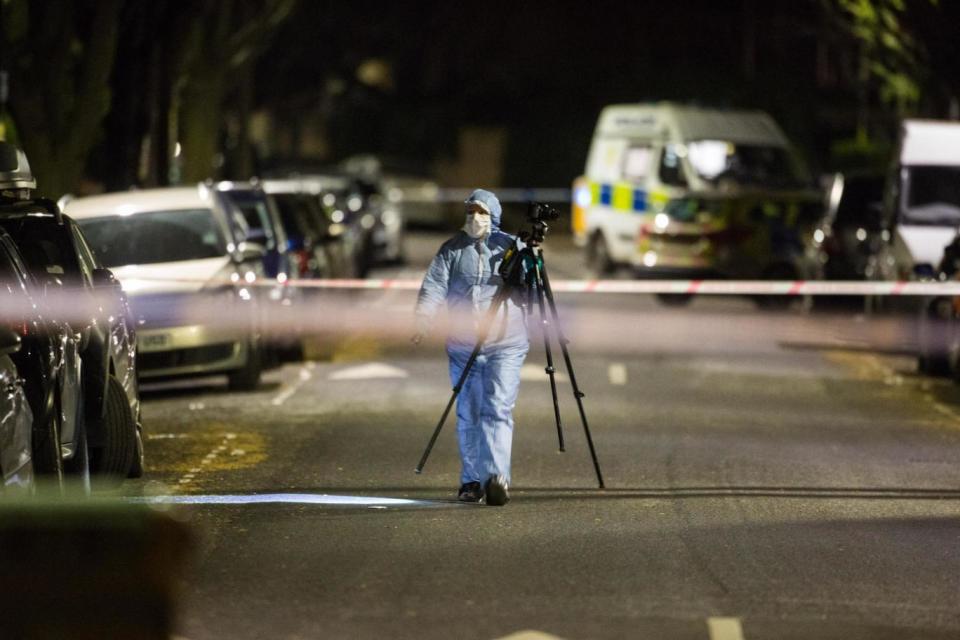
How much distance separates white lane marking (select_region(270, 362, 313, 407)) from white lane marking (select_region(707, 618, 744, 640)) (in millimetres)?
8338

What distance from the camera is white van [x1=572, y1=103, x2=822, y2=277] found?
2541cm

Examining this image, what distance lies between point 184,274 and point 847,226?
1042 centimetres

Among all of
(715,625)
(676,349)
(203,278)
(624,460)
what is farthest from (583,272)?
(715,625)

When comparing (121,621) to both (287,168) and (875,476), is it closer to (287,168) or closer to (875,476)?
(875,476)

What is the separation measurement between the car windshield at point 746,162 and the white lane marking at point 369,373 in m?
9.51

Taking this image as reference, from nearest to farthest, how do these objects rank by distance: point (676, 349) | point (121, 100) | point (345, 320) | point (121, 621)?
1. point (121, 621)
2. point (676, 349)
3. point (345, 320)
4. point (121, 100)

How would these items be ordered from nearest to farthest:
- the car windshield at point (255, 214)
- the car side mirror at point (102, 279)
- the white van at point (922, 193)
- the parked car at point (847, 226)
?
the car side mirror at point (102, 279) → the car windshield at point (255, 214) → the white van at point (922, 193) → the parked car at point (847, 226)

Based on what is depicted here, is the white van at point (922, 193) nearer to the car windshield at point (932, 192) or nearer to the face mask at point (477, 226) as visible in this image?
the car windshield at point (932, 192)

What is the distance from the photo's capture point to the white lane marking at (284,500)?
10953 mm

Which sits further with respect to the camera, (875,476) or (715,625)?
Answer: (875,476)

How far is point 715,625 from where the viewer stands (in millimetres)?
7852

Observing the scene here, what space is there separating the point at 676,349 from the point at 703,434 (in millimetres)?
6767

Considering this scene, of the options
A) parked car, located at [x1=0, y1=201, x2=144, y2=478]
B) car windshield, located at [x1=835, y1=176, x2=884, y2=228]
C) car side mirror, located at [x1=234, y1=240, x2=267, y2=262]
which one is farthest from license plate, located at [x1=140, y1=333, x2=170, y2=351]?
car windshield, located at [x1=835, y1=176, x2=884, y2=228]

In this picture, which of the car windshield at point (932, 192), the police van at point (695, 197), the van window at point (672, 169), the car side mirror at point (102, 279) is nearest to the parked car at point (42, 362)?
the car side mirror at point (102, 279)
